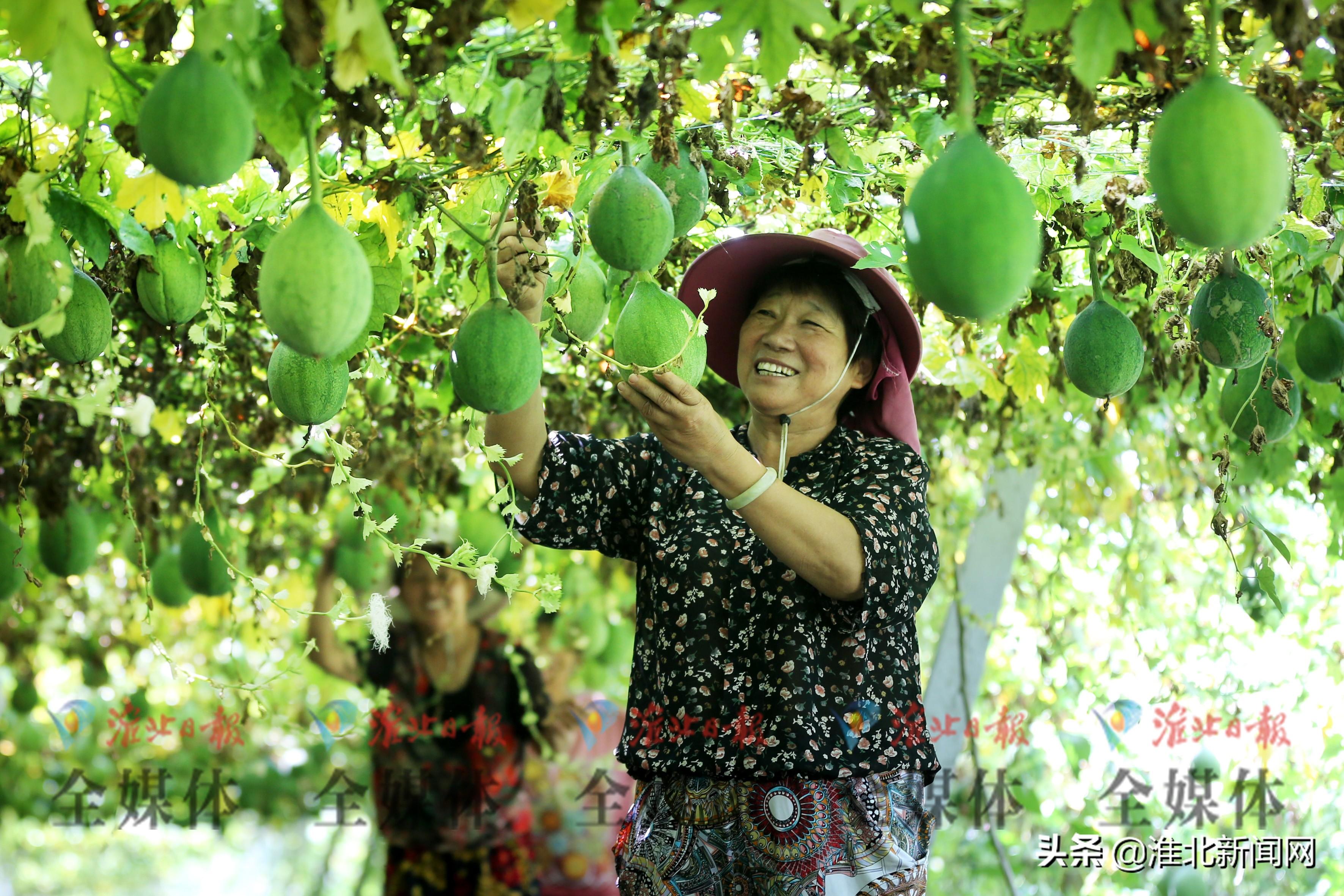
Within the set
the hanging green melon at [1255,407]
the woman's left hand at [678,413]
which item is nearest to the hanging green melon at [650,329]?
the woman's left hand at [678,413]

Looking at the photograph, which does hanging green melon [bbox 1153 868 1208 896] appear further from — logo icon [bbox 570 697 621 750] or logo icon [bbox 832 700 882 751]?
logo icon [bbox 832 700 882 751]

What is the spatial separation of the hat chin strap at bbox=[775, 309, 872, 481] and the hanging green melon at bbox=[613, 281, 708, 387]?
1.60ft

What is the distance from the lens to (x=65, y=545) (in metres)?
3.53

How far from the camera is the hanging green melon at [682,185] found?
5.28 feet

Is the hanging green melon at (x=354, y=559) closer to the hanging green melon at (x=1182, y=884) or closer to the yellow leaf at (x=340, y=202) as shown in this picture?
the yellow leaf at (x=340, y=202)

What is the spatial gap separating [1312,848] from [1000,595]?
156 centimetres

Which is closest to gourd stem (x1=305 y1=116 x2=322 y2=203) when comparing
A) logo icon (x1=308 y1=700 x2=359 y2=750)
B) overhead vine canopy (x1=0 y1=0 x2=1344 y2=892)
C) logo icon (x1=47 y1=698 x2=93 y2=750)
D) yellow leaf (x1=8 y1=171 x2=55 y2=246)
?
overhead vine canopy (x1=0 y1=0 x2=1344 y2=892)

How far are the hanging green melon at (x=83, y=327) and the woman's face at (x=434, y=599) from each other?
107 inches

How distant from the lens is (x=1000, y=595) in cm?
396

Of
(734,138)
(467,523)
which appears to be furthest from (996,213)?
(467,523)

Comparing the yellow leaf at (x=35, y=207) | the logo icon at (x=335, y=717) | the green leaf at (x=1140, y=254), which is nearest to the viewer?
the yellow leaf at (x=35, y=207)

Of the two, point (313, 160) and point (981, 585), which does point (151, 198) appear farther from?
point (981, 585)

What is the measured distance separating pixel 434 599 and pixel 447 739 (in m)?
0.49

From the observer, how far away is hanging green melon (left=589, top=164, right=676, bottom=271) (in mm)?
1403
